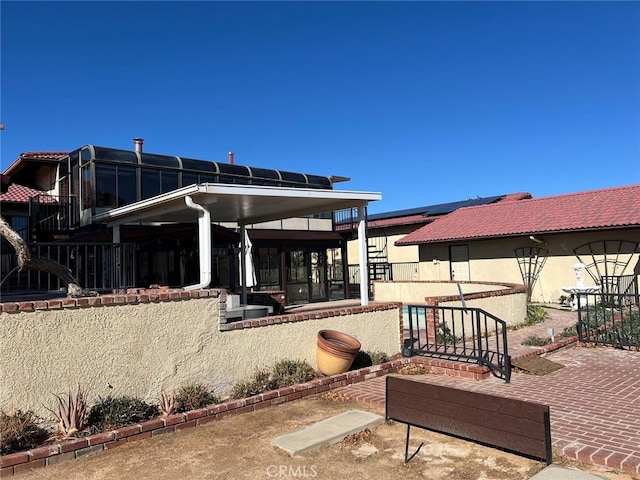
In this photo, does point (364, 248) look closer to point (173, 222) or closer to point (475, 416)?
point (173, 222)

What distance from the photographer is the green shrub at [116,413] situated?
5230mm

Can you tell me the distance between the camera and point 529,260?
62.0 feet

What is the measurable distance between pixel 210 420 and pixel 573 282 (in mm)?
15941

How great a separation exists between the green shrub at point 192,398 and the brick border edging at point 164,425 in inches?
8.9

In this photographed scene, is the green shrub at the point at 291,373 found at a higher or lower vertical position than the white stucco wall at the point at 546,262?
lower

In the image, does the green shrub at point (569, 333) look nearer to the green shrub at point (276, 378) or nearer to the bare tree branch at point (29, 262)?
the green shrub at point (276, 378)

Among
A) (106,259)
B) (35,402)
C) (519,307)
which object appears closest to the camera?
(35,402)

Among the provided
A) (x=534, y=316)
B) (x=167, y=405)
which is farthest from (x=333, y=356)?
(x=534, y=316)

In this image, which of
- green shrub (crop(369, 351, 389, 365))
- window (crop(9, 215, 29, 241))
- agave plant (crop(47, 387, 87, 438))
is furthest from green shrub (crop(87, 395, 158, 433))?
window (crop(9, 215, 29, 241))

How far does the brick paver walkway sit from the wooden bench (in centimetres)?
84

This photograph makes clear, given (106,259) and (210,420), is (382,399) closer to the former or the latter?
(210,420)

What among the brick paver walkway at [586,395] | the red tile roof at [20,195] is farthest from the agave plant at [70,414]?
the red tile roof at [20,195]

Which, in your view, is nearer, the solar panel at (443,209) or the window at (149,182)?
the window at (149,182)

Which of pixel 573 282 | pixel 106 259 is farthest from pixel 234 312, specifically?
pixel 573 282
